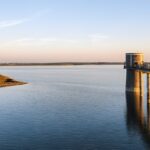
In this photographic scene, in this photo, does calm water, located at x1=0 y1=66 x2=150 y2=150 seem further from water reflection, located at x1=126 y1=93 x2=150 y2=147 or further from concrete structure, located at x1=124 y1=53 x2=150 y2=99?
concrete structure, located at x1=124 y1=53 x2=150 y2=99

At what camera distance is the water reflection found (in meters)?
51.1

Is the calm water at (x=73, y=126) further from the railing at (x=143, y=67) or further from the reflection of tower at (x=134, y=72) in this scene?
the reflection of tower at (x=134, y=72)

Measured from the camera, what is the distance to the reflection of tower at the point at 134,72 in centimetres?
9210

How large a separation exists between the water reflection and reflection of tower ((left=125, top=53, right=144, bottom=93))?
115 inches

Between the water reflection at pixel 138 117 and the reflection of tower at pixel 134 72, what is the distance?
293 cm

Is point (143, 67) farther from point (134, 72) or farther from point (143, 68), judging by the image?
point (134, 72)

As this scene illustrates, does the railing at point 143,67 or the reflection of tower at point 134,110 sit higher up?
the railing at point 143,67

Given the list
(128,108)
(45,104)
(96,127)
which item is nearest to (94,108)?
(128,108)

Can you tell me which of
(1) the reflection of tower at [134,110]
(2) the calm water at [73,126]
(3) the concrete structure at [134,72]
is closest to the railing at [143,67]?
(3) the concrete structure at [134,72]

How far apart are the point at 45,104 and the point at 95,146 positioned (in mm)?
37826

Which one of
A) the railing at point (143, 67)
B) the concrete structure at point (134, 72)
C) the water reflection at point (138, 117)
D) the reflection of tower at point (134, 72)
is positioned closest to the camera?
the water reflection at point (138, 117)

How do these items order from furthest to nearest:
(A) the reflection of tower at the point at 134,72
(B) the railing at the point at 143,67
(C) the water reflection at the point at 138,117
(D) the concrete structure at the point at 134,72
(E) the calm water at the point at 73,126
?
(A) the reflection of tower at the point at 134,72
(D) the concrete structure at the point at 134,72
(B) the railing at the point at 143,67
(C) the water reflection at the point at 138,117
(E) the calm water at the point at 73,126

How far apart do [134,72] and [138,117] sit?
102ft

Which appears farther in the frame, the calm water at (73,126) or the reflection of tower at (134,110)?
the reflection of tower at (134,110)
